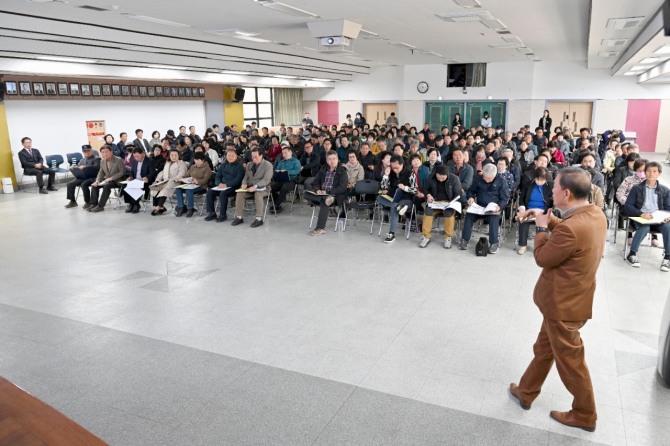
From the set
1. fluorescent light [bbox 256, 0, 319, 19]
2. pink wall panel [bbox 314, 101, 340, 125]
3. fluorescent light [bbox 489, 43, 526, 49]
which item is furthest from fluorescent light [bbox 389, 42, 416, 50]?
pink wall panel [bbox 314, 101, 340, 125]

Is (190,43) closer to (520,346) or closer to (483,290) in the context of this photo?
(483,290)

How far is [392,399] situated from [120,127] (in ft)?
49.4

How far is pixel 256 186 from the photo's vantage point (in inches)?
354

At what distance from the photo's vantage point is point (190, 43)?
1095 cm

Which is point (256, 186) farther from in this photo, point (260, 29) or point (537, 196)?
point (537, 196)

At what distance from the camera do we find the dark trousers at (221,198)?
9.17m

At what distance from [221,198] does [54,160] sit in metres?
7.22

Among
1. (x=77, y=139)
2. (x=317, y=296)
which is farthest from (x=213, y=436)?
(x=77, y=139)

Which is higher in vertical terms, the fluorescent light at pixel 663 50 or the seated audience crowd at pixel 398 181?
the fluorescent light at pixel 663 50

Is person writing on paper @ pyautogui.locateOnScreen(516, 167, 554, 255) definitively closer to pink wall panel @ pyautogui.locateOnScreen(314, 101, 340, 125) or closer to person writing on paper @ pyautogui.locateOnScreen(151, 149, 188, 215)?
person writing on paper @ pyautogui.locateOnScreen(151, 149, 188, 215)

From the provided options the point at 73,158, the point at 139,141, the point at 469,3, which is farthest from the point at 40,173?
the point at 469,3

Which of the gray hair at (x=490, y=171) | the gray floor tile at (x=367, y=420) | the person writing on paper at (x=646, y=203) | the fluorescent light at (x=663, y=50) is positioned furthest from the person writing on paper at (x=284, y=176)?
the fluorescent light at (x=663, y=50)

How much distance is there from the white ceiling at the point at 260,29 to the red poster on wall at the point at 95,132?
297 centimetres

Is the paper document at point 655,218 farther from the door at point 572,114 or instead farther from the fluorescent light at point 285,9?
the door at point 572,114
